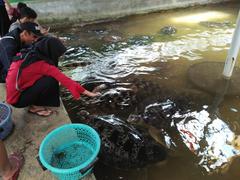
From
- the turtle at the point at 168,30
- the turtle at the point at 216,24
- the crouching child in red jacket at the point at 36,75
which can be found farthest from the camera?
the turtle at the point at 216,24

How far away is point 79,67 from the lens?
17.5 ft

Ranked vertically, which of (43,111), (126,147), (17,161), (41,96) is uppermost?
(41,96)

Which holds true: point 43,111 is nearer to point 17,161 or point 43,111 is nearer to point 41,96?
point 41,96

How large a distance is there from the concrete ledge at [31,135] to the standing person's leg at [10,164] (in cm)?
6

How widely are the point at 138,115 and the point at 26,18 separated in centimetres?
239

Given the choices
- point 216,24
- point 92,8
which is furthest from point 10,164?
point 216,24

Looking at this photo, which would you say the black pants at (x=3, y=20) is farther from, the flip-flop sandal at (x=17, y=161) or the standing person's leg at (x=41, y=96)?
the flip-flop sandal at (x=17, y=161)

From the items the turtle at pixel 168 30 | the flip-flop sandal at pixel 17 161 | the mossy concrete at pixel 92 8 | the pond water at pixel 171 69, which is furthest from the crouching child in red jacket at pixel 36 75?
the mossy concrete at pixel 92 8

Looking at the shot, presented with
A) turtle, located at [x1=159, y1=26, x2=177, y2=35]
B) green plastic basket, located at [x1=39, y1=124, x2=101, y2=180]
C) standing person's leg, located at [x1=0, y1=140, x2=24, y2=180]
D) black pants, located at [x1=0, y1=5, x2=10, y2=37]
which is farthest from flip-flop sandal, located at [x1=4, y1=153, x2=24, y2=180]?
turtle, located at [x1=159, y1=26, x2=177, y2=35]

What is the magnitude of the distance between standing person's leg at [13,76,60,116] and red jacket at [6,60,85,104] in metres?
0.06

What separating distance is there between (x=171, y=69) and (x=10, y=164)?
3786 mm

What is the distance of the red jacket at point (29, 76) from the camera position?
2.76m

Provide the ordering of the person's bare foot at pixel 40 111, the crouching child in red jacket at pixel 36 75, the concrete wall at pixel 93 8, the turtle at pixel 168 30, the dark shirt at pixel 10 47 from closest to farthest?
the crouching child in red jacket at pixel 36 75 → the dark shirt at pixel 10 47 → the person's bare foot at pixel 40 111 → the turtle at pixel 168 30 → the concrete wall at pixel 93 8

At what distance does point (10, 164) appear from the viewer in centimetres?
241
